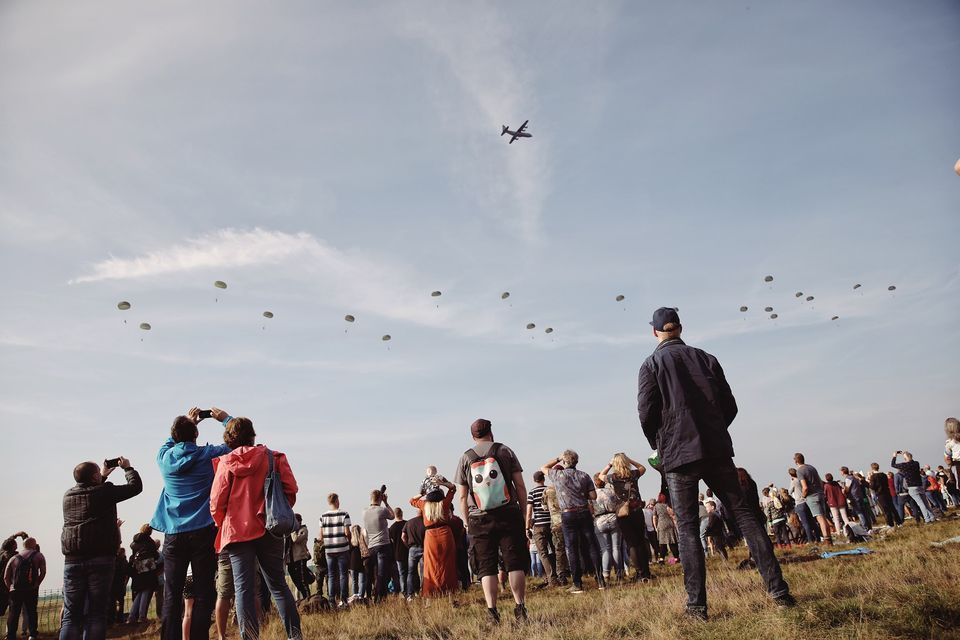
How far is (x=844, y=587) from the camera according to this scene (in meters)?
5.62

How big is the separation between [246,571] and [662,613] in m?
3.63

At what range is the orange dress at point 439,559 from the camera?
9.64 metres

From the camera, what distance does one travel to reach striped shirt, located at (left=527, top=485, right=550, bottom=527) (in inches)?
468

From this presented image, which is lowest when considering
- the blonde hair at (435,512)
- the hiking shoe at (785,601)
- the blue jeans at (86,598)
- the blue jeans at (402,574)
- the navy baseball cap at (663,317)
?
the blue jeans at (402,574)

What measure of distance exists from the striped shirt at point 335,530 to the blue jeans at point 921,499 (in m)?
14.8

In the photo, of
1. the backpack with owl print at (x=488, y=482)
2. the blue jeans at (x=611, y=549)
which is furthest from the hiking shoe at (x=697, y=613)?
the blue jeans at (x=611, y=549)

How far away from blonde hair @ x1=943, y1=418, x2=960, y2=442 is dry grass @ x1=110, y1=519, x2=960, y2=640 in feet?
15.8

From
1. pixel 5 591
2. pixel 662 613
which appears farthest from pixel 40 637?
pixel 662 613

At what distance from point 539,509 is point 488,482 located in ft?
20.4

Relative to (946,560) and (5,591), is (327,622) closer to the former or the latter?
(946,560)

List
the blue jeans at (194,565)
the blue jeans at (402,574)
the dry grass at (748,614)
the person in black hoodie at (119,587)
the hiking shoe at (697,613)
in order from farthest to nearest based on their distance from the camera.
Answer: the person in black hoodie at (119,587) → the blue jeans at (402,574) → the blue jeans at (194,565) → the hiking shoe at (697,613) → the dry grass at (748,614)

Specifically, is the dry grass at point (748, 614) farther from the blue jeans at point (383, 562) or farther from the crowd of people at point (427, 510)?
the blue jeans at point (383, 562)

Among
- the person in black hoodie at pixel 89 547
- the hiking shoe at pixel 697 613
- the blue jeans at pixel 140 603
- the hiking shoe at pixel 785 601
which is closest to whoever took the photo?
the hiking shoe at pixel 785 601

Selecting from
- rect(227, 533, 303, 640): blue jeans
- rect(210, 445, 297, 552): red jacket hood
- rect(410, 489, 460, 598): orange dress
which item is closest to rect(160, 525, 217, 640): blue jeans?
rect(210, 445, 297, 552): red jacket hood
